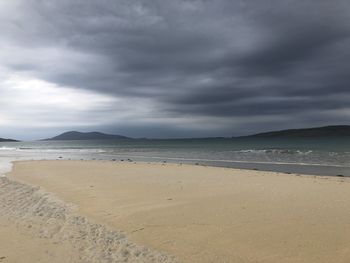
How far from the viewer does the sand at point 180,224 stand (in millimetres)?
4941

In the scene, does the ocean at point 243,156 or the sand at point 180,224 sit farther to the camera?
the ocean at point 243,156

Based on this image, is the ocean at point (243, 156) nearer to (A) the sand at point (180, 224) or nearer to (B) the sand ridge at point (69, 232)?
(A) the sand at point (180, 224)

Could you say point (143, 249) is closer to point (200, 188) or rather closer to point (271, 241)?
point (271, 241)

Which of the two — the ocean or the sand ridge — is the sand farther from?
the ocean

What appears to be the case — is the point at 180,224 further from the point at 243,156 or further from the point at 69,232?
the point at 243,156

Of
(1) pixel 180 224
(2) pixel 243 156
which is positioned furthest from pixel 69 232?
(2) pixel 243 156

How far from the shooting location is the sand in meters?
4.94

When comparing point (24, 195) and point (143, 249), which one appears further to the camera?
point (24, 195)

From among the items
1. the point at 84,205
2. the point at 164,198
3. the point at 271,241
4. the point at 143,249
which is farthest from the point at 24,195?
the point at 271,241

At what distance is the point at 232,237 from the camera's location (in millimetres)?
5621

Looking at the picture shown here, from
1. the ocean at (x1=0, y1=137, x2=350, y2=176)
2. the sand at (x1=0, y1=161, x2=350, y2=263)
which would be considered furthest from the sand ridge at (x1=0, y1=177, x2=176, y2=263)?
the ocean at (x1=0, y1=137, x2=350, y2=176)

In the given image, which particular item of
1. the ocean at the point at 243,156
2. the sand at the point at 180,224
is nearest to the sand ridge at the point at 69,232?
the sand at the point at 180,224

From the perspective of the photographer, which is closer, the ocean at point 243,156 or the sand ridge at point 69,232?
the sand ridge at point 69,232

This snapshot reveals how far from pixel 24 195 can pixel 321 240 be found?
29.5ft
